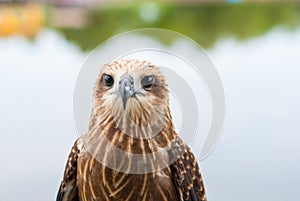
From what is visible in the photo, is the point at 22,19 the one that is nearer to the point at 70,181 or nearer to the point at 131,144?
the point at 70,181

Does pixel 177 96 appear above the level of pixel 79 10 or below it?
below

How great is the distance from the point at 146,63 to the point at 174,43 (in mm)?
353

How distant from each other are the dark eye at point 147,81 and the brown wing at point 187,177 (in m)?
0.15

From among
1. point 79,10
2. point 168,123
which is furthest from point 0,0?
point 168,123

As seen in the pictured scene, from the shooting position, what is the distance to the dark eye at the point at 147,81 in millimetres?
813

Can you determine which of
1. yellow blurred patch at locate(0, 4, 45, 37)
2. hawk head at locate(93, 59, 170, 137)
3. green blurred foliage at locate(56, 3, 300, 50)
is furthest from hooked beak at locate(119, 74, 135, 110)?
green blurred foliage at locate(56, 3, 300, 50)

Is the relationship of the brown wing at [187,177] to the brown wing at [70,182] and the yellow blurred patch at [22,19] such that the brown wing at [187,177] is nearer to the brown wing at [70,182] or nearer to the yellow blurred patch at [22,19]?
the brown wing at [70,182]

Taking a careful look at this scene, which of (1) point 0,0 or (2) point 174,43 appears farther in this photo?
(1) point 0,0

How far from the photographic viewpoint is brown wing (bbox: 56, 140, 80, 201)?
95 cm

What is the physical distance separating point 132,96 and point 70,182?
0.25 m

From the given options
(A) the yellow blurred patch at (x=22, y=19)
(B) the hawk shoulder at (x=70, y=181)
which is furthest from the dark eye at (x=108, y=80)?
(A) the yellow blurred patch at (x=22, y=19)

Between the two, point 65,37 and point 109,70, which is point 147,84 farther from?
point 65,37

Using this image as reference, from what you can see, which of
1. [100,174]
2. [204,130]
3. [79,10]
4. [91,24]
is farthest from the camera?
[91,24]

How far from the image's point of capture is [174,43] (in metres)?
1.16
